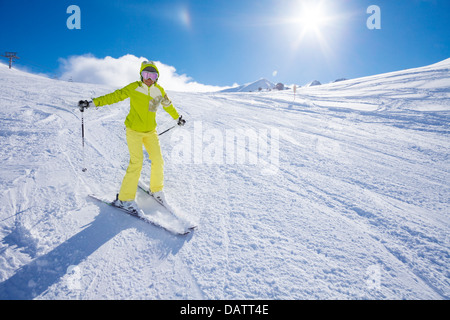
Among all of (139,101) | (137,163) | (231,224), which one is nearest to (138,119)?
(139,101)

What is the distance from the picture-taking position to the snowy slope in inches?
78.7

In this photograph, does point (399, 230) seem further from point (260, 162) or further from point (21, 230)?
point (21, 230)

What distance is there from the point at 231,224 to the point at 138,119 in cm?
198

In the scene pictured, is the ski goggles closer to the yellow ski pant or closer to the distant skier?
the distant skier

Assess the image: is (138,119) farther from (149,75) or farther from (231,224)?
(231,224)

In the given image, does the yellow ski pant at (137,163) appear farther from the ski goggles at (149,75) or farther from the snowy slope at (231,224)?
the ski goggles at (149,75)

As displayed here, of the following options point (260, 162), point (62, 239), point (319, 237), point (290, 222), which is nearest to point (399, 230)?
A: point (319, 237)

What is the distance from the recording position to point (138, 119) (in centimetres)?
319

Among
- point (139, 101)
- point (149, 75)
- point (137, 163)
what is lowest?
point (137, 163)

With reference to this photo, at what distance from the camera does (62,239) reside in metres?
2.42

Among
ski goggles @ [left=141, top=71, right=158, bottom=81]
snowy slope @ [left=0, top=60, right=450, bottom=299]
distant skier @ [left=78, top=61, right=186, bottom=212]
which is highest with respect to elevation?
ski goggles @ [left=141, top=71, right=158, bottom=81]

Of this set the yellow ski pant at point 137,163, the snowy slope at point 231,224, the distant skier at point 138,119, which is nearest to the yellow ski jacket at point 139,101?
the distant skier at point 138,119

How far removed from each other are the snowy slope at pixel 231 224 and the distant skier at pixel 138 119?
0.32 m

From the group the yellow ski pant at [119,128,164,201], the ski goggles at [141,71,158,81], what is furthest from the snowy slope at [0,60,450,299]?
the ski goggles at [141,71,158,81]
